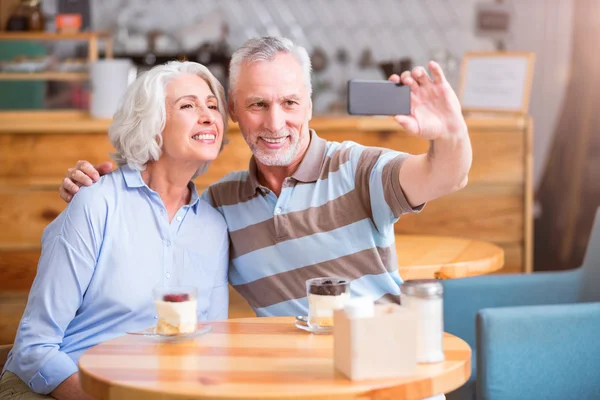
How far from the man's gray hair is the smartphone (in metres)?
0.64

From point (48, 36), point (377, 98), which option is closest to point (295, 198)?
point (377, 98)

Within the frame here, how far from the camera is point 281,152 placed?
7.56ft

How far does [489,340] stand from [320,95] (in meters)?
4.00

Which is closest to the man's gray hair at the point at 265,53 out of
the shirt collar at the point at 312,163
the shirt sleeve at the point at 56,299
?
the shirt collar at the point at 312,163

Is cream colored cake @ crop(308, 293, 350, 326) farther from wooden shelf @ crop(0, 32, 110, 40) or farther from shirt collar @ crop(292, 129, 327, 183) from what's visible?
wooden shelf @ crop(0, 32, 110, 40)

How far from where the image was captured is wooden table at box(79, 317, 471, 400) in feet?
4.78

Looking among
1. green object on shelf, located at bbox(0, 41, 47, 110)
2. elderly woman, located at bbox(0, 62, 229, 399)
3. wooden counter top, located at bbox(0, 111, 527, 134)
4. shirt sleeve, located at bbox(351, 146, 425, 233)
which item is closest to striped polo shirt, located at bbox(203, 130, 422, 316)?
shirt sleeve, located at bbox(351, 146, 425, 233)

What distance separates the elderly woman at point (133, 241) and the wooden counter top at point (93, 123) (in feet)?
5.20

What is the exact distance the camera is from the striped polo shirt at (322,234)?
223cm

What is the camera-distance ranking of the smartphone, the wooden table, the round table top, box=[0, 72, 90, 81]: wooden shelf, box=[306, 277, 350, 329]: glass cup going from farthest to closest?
box=[0, 72, 90, 81]: wooden shelf → the round table top → box=[306, 277, 350, 329]: glass cup → the smartphone → the wooden table

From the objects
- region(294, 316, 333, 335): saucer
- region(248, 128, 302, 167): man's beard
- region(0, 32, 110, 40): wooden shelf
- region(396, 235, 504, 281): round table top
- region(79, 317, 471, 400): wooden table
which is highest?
region(0, 32, 110, 40): wooden shelf

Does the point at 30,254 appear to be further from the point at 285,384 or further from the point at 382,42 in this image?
the point at 382,42

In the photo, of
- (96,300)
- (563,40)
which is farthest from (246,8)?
(96,300)

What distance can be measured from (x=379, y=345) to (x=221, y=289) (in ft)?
2.97
